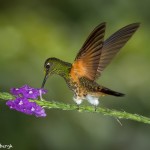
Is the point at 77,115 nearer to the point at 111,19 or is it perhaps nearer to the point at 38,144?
the point at 38,144

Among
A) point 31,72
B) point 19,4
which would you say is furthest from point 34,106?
point 19,4

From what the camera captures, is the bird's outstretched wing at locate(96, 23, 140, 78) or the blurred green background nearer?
the bird's outstretched wing at locate(96, 23, 140, 78)

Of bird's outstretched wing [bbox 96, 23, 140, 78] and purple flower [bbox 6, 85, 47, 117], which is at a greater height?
bird's outstretched wing [bbox 96, 23, 140, 78]

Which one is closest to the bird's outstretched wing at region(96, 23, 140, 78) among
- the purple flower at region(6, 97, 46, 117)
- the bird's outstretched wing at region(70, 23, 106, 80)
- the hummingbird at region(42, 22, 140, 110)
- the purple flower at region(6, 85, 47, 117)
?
the hummingbird at region(42, 22, 140, 110)

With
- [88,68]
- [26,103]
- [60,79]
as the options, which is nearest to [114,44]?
[88,68]

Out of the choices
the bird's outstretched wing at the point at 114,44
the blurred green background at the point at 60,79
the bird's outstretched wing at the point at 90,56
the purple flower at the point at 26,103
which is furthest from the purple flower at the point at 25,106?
the blurred green background at the point at 60,79

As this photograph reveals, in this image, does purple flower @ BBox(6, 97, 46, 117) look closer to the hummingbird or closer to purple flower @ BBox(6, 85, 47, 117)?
purple flower @ BBox(6, 85, 47, 117)

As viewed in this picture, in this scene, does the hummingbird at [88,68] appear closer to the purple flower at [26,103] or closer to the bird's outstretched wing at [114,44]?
the bird's outstretched wing at [114,44]
